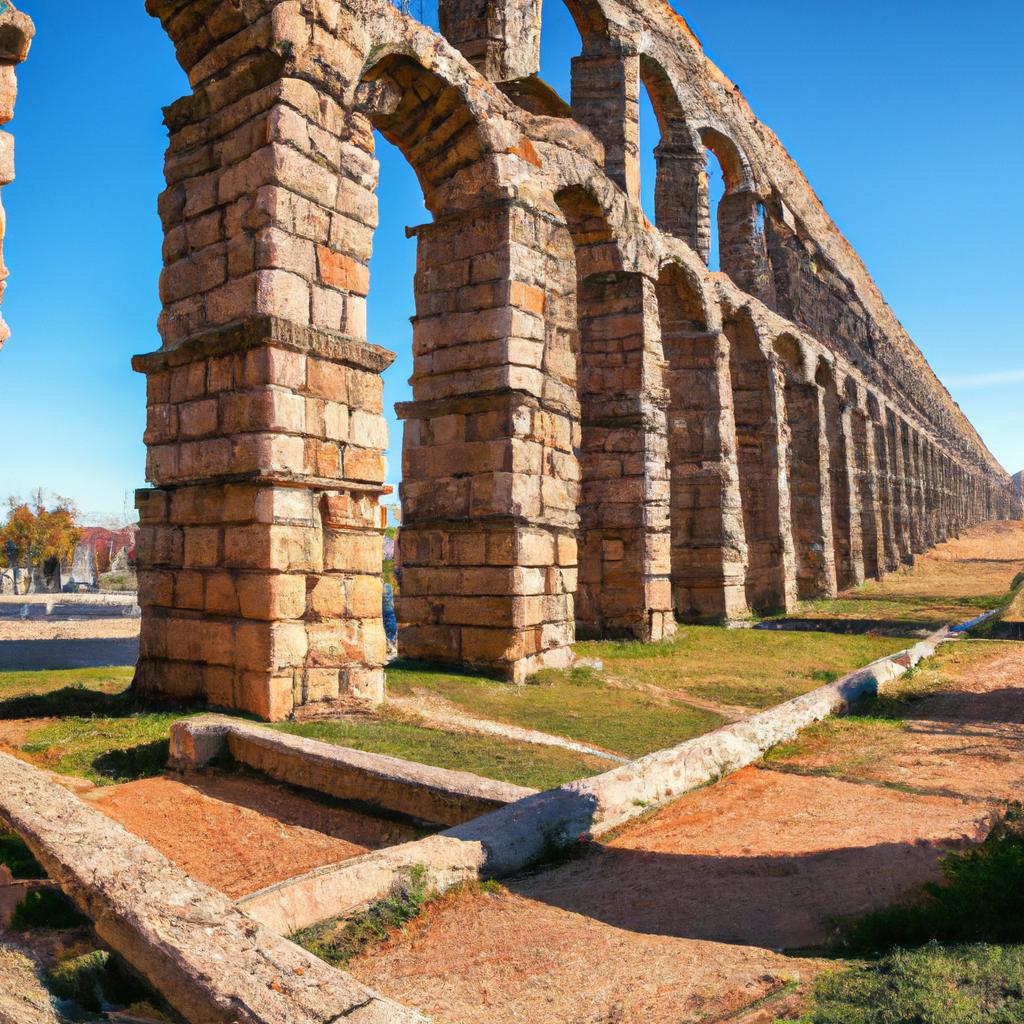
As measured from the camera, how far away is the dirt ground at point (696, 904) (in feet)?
8.05

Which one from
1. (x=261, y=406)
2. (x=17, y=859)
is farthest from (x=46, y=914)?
(x=261, y=406)

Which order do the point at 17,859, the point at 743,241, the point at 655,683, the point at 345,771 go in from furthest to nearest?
the point at 743,241 < the point at 655,683 < the point at 345,771 < the point at 17,859

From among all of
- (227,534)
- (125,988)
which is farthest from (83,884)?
(227,534)

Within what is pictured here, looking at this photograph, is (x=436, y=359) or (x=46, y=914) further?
(x=436, y=359)

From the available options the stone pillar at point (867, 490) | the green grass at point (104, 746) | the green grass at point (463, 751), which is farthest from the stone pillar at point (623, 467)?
the stone pillar at point (867, 490)

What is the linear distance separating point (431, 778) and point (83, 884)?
72.5 inches

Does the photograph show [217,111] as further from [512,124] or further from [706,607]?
[706,607]

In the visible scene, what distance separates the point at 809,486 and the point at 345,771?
16.1 metres

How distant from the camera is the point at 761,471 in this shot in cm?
1622

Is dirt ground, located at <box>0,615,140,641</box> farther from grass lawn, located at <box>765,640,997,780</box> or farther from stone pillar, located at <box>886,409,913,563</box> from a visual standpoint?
stone pillar, located at <box>886,409,913,563</box>

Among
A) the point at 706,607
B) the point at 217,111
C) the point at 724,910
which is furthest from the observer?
the point at 706,607

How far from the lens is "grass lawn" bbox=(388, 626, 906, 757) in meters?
6.38

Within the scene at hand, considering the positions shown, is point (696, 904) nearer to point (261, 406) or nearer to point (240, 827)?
point (240, 827)

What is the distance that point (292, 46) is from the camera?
5.97m
